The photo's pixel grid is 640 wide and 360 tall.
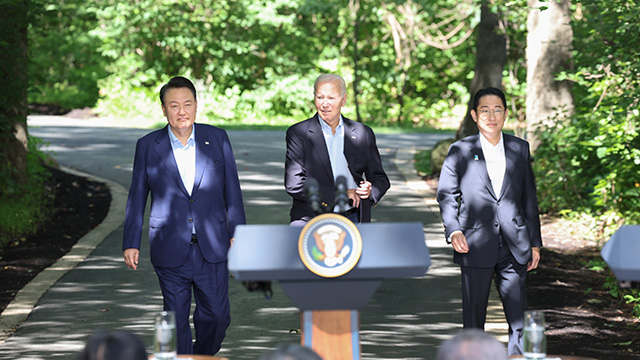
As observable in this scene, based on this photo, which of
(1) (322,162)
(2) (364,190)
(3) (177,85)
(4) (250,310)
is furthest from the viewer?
(4) (250,310)

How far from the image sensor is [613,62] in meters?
10.7

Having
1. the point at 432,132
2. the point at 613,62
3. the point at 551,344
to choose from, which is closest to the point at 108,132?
the point at 432,132

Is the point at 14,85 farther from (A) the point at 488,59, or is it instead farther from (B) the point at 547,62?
(A) the point at 488,59

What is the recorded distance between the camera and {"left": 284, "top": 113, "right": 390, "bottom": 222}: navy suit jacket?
670cm

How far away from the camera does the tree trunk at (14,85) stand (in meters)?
12.5

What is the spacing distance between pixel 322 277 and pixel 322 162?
3.01 metres

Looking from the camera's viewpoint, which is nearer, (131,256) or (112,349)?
(112,349)

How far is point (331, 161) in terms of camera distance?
22.2ft

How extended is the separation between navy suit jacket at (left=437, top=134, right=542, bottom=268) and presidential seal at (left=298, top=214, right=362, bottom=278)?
248cm

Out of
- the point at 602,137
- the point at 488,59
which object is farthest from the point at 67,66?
the point at 602,137

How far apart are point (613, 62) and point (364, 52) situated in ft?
78.5

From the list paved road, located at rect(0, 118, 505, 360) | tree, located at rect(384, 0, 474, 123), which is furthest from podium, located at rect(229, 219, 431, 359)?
tree, located at rect(384, 0, 474, 123)

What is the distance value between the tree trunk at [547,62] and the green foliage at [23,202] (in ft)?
23.0

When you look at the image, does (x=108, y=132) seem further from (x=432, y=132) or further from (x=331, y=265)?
(x=331, y=265)
